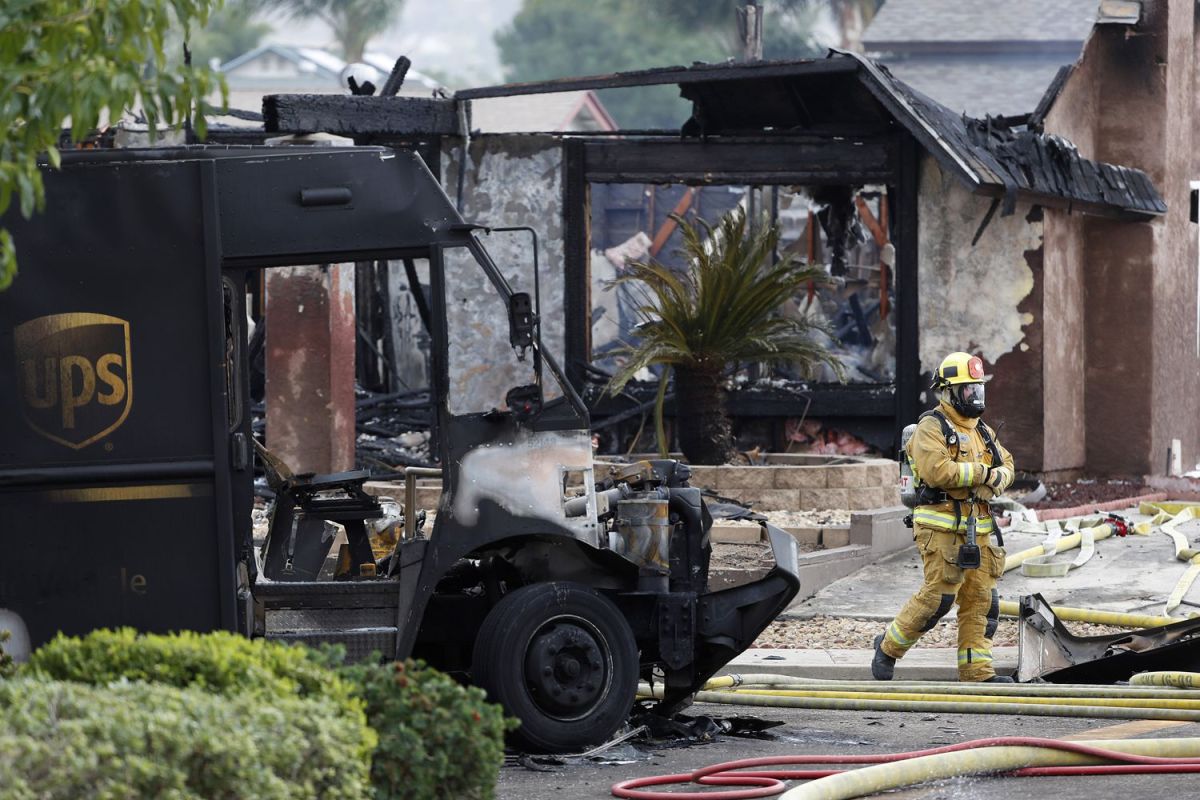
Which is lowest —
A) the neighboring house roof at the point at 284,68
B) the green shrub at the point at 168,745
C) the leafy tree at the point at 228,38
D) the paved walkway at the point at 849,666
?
the paved walkway at the point at 849,666

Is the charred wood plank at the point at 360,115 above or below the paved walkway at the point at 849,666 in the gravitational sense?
above

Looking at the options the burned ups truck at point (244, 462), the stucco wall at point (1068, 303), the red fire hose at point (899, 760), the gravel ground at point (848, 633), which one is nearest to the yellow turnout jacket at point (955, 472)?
the gravel ground at point (848, 633)

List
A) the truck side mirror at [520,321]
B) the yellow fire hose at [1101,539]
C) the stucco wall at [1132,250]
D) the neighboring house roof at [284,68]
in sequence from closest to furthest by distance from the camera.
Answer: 1. the truck side mirror at [520,321]
2. the yellow fire hose at [1101,539]
3. the stucco wall at [1132,250]
4. the neighboring house roof at [284,68]

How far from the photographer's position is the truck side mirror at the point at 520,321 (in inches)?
301

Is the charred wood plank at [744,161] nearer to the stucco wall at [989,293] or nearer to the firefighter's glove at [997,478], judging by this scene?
the stucco wall at [989,293]

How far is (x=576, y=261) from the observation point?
18.0m

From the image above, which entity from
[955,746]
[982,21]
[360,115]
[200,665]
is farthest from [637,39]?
[200,665]

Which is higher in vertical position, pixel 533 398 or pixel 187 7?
pixel 187 7

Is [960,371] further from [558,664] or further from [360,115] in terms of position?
[360,115]

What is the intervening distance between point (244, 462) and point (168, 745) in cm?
330

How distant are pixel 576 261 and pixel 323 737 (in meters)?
13.4

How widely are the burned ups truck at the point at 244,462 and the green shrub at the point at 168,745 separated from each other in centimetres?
271

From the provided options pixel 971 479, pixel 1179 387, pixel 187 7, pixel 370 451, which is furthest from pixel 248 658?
pixel 1179 387

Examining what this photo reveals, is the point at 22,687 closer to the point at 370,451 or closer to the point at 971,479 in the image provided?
the point at 971,479
